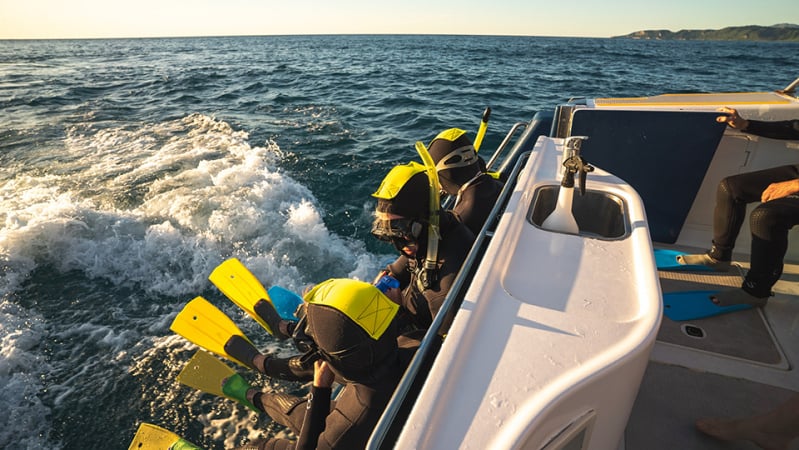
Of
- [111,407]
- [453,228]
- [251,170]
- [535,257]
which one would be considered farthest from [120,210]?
[535,257]

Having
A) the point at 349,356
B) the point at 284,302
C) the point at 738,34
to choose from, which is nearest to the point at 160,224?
the point at 284,302

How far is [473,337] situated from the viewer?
4.71ft

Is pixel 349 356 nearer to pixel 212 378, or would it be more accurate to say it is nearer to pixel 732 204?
pixel 212 378

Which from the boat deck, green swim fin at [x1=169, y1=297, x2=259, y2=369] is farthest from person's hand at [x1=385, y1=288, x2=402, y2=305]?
the boat deck

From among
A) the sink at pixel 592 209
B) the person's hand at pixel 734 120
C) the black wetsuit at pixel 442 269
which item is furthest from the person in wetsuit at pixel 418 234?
the person's hand at pixel 734 120

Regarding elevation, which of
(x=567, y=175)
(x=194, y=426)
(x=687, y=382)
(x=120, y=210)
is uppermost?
(x=567, y=175)

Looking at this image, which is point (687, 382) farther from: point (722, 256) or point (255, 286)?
point (255, 286)

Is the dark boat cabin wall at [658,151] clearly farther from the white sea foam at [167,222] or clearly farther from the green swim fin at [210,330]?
the green swim fin at [210,330]

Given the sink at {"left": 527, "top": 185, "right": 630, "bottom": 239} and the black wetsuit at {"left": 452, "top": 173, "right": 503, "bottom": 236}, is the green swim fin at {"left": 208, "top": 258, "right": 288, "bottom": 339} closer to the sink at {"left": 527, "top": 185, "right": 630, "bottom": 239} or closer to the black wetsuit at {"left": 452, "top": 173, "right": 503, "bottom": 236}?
the black wetsuit at {"left": 452, "top": 173, "right": 503, "bottom": 236}

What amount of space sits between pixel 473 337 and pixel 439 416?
0.35 m

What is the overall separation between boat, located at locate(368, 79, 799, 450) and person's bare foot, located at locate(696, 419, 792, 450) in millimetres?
73

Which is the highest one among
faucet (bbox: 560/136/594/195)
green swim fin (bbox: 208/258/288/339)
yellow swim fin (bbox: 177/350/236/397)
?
faucet (bbox: 560/136/594/195)

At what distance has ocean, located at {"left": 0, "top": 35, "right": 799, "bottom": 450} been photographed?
3.72 m

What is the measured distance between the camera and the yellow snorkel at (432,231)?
2496 millimetres
